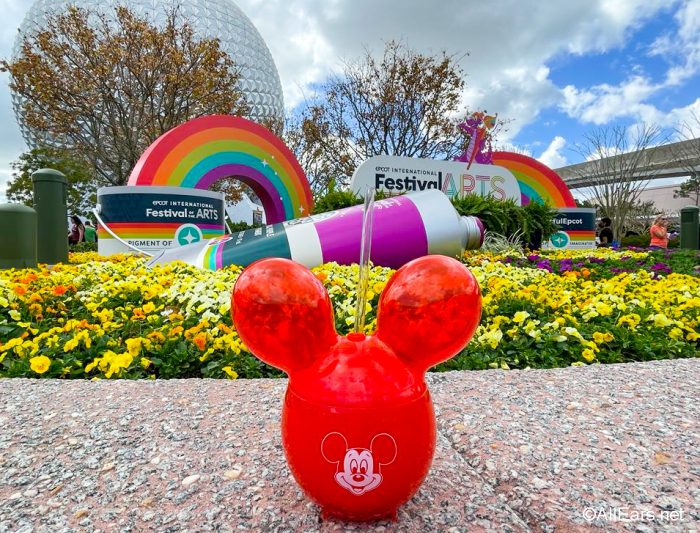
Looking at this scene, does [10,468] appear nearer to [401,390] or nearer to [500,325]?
[401,390]

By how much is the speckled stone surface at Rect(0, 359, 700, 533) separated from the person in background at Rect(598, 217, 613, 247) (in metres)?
22.3

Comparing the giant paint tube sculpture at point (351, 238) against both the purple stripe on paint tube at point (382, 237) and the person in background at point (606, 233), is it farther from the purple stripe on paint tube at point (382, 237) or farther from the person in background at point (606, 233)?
the person in background at point (606, 233)

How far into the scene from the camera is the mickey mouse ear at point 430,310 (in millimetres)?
1114

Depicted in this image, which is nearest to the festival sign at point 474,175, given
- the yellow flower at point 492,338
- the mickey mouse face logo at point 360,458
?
the yellow flower at point 492,338

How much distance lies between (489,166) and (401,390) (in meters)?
11.2

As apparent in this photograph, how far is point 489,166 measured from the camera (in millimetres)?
11461

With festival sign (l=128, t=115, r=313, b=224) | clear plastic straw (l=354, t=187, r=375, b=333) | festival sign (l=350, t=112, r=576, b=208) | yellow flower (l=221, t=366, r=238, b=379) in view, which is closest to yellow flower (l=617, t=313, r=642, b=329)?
yellow flower (l=221, t=366, r=238, b=379)

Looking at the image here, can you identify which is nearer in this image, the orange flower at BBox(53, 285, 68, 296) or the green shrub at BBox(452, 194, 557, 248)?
the orange flower at BBox(53, 285, 68, 296)

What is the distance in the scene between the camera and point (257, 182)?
1016cm

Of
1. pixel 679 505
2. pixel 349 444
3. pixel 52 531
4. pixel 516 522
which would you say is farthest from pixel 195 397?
pixel 679 505

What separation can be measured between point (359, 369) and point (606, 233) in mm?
24444

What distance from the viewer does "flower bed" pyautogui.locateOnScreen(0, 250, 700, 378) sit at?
271cm

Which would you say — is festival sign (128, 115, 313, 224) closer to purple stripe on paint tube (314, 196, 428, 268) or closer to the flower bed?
the flower bed

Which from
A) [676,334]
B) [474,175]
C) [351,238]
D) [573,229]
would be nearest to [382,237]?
[351,238]
